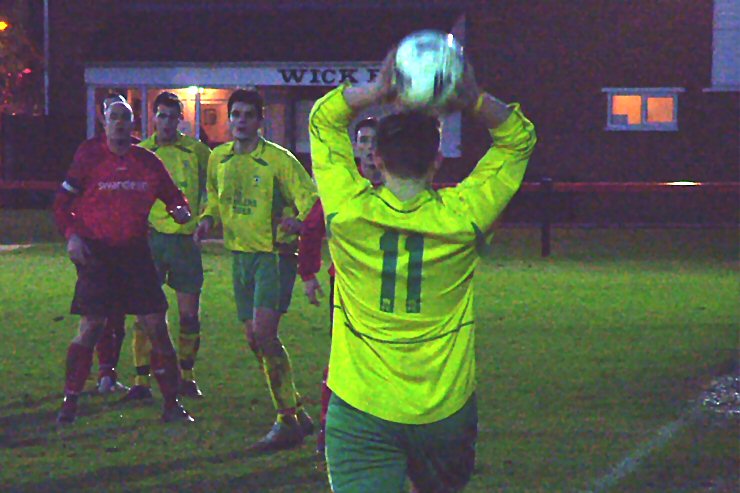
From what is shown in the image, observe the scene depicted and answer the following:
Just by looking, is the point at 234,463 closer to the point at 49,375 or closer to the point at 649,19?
the point at 49,375

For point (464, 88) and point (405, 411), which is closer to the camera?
point (464, 88)

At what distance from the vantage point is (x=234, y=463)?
7930 mm

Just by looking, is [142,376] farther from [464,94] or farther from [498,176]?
[464,94]

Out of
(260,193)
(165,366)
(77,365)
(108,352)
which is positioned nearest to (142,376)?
(108,352)

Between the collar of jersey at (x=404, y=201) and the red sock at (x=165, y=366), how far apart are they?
4877mm

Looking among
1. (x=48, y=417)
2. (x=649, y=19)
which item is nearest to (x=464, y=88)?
(x=48, y=417)

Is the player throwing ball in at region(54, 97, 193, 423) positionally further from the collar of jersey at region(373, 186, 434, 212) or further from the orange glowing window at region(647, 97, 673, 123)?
the orange glowing window at region(647, 97, 673, 123)

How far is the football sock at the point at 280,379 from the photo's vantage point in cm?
847

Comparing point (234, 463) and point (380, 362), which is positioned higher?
point (380, 362)

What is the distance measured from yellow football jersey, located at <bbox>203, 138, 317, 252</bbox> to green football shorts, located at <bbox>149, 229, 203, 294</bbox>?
4.57ft

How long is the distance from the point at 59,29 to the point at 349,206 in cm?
3131

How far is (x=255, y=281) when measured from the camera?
342 inches

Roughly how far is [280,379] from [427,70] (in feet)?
15.8

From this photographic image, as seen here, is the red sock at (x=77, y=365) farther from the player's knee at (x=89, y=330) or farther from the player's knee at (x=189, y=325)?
the player's knee at (x=189, y=325)
